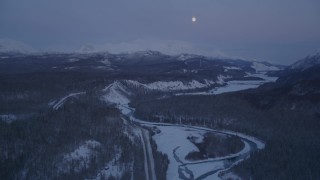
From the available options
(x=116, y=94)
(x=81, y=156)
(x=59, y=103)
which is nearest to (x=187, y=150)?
(x=81, y=156)

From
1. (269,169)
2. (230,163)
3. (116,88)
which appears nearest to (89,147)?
(230,163)

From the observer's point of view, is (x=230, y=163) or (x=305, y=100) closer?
(x=230, y=163)

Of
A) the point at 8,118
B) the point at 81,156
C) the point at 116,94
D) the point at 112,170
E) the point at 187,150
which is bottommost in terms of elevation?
the point at 112,170

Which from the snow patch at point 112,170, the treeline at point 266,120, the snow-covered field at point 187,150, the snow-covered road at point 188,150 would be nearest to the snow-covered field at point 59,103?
the snow-covered field at point 187,150

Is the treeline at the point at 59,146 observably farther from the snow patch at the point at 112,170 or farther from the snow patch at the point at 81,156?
the snow patch at the point at 112,170

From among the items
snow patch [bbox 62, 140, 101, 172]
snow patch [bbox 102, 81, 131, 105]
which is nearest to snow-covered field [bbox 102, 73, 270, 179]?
snow patch [bbox 62, 140, 101, 172]

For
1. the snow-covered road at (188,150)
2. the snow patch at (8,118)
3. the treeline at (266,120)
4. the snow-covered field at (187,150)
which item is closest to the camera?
the treeline at (266,120)

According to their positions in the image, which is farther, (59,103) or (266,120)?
(59,103)

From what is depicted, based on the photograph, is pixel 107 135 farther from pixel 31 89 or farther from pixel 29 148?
pixel 31 89

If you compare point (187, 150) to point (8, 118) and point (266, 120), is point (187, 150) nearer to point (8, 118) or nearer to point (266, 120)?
point (266, 120)

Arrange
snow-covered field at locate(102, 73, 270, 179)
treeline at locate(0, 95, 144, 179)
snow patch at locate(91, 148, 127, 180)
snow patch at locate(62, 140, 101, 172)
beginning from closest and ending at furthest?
1. treeline at locate(0, 95, 144, 179)
2. snow patch at locate(91, 148, 127, 180)
3. snow patch at locate(62, 140, 101, 172)
4. snow-covered field at locate(102, 73, 270, 179)

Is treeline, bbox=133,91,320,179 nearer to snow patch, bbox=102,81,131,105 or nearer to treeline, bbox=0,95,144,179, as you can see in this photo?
snow patch, bbox=102,81,131,105
